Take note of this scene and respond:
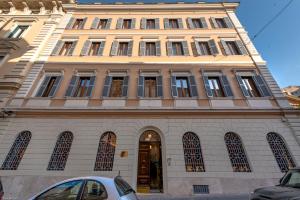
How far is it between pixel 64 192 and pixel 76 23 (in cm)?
1630

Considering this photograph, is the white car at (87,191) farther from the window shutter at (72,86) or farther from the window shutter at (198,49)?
the window shutter at (198,49)

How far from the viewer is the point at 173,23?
51.7 ft

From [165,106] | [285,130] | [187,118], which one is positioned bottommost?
[285,130]

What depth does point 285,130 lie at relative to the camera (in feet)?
31.7

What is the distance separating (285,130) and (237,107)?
2841 mm

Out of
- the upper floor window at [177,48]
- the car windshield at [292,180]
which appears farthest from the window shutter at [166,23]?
the car windshield at [292,180]

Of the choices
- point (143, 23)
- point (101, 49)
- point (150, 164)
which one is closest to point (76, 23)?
point (101, 49)

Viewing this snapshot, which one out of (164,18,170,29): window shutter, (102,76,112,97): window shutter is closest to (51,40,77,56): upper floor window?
(102,76,112,97): window shutter

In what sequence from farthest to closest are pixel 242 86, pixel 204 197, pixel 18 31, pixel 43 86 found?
1. pixel 18 31
2. pixel 43 86
3. pixel 242 86
4. pixel 204 197

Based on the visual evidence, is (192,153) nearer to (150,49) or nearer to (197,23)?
A: (150,49)

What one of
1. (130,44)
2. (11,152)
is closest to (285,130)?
(130,44)

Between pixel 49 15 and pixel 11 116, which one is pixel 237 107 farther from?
pixel 49 15

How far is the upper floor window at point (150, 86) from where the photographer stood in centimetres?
1116

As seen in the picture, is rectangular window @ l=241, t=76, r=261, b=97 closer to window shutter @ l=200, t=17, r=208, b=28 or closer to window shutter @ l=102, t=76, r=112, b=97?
window shutter @ l=200, t=17, r=208, b=28
